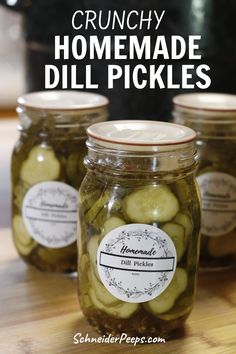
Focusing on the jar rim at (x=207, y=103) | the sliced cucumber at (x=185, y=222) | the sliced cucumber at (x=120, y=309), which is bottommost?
the sliced cucumber at (x=120, y=309)

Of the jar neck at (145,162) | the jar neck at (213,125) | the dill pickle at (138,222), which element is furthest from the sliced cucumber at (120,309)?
the jar neck at (213,125)

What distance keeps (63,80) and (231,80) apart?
0.69 ft

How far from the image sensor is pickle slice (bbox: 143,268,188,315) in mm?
593

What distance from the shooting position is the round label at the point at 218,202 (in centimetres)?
72

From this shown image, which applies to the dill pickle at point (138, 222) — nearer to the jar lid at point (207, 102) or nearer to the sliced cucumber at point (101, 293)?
the sliced cucumber at point (101, 293)

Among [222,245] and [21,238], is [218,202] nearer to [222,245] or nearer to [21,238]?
[222,245]

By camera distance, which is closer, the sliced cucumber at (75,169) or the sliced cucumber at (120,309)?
the sliced cucumber at (120,309)

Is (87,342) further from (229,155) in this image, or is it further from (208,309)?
(229,155)

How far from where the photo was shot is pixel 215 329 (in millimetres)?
629

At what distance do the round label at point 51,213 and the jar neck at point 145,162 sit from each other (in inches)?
4.3

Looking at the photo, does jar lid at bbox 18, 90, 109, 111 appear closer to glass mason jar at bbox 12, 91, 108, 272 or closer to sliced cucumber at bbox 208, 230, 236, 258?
glass mason jar at bbox 12, 91, 108, 272

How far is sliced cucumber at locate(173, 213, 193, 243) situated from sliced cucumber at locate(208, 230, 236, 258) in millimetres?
147

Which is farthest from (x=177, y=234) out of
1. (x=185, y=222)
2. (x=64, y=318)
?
(x=64, y=318)

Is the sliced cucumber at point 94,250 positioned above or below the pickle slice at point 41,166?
below
